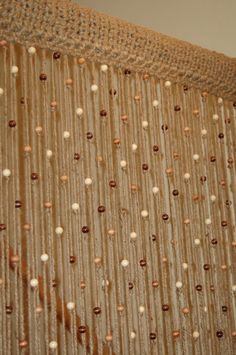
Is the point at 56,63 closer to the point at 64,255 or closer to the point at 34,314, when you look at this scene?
the point at 64,255

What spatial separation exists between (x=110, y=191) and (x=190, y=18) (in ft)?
2.96

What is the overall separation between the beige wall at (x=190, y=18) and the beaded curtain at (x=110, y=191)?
18.4 inches

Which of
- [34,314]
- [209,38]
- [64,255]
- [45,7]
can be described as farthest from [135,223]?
[209,38]

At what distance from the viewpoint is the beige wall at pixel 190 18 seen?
172 centimetres

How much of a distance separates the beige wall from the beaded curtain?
18.4 inches

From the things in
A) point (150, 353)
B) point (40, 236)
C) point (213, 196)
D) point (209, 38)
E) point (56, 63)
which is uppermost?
point (209, 38)

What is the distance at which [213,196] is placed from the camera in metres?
1.25

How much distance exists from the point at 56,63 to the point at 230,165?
0.49m

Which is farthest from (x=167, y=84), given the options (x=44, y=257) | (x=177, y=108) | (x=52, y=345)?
(x=52, y=345)

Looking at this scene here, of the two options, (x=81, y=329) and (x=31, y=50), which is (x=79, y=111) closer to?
(x=31, y=50)

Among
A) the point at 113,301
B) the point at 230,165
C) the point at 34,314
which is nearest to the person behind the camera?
the point at 34,314

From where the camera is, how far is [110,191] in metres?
1.09

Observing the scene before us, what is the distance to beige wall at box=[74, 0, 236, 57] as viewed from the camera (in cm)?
172

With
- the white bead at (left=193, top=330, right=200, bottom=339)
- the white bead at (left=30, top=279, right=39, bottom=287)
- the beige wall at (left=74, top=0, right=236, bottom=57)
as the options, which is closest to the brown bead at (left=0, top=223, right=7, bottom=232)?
the white bead at (left=30, top=279, right=39, bottom=287)
